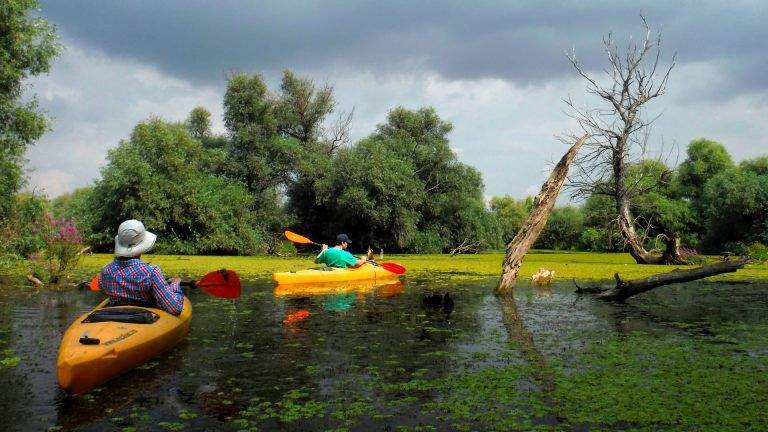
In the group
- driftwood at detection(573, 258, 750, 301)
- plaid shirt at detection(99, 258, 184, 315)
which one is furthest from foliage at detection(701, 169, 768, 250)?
plaid shirt at detection(99, 258, 184, 315)

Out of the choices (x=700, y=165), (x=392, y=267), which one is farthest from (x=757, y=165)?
(x=392, y=267)

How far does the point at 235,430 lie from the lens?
13.2 feet

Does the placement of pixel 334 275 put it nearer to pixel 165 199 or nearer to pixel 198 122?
pixel 165 199

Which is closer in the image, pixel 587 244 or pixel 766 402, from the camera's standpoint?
pixel 766 402

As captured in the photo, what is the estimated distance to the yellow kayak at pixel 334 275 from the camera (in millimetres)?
13227

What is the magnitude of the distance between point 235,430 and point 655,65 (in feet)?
75.0

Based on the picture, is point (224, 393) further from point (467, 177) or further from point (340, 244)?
point (467, 177)

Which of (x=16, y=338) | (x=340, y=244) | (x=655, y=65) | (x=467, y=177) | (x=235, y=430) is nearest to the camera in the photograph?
(x=235, y=430)

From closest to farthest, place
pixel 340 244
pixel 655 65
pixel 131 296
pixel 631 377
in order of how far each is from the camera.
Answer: pixel 631 377, pixel 131 296, pixel 340 244, pixel 655 65

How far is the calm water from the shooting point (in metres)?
4.41

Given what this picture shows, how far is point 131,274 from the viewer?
6.24 metres

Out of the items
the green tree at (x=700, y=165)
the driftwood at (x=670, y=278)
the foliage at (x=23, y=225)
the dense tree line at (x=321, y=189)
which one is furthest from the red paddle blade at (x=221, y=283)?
the green tree at (x=700, y=165)

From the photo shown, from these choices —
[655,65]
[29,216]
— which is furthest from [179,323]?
[655,65]

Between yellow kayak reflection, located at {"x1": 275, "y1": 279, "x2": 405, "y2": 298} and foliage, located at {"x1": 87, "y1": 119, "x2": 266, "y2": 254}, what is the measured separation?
13774 mm
